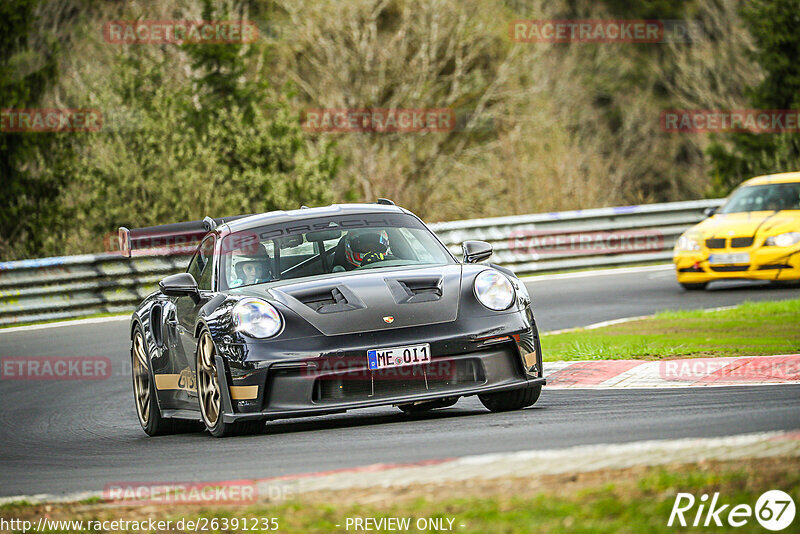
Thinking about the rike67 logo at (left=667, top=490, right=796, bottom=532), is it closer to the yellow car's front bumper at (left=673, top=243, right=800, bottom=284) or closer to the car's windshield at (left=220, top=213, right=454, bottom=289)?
the car's windshield at (left=220, top=213, right=454, bottom=289)

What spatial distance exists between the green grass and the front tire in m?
3.69

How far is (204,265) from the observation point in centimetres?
957

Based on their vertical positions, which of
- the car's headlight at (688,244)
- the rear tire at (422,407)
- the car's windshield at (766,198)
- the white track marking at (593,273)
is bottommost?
the white track marking at (593,273)

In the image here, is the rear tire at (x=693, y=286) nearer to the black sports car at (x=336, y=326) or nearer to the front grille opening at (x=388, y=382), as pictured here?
the black sports car at (x=336, y=326)

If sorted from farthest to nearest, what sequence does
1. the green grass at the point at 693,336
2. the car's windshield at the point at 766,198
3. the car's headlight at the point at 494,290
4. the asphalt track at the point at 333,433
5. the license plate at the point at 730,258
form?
the car's windshield at the point at 766,198 → the license plate at the point at 730,258 → the green grass at the point at 693,336 → the car's headlight at the point at 494,290 → the asphalt track at the point at 333,433

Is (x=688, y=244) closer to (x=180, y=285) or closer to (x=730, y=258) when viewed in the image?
(x=730, y=258)

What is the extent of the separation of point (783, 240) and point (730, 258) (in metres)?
0.71

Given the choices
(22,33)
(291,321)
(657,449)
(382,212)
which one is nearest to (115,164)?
(22,33)

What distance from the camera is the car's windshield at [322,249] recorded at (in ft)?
29.0

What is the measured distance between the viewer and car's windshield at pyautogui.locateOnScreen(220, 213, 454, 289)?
8.84 metres

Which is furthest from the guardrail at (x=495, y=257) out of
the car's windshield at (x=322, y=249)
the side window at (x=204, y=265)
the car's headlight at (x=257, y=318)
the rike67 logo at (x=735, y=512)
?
the rike67 logo at (x=735, y=512)

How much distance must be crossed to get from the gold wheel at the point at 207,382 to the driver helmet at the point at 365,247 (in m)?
1.21

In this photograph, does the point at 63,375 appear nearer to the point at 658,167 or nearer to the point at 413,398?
the point at 413,398

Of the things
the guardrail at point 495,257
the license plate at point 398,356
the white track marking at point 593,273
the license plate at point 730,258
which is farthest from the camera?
the white track marking at point 593,273
